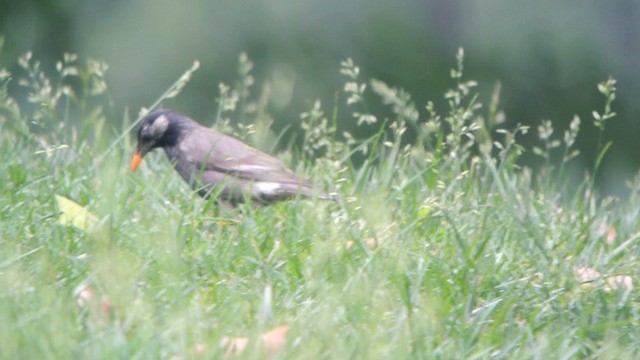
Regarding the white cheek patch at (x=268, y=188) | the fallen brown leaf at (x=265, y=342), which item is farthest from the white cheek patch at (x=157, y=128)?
the fallen brown leaf at (x=265, y=342)

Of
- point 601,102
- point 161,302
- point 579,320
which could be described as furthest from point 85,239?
point 601,102

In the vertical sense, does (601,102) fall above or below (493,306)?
below

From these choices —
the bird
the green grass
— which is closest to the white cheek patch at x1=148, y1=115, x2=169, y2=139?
the bird

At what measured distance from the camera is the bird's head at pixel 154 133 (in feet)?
19.7

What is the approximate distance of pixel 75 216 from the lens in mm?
4676

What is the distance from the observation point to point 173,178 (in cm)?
569

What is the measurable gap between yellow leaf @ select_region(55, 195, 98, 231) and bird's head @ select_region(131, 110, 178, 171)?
115cm

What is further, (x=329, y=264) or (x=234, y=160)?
(x=234, y=160)

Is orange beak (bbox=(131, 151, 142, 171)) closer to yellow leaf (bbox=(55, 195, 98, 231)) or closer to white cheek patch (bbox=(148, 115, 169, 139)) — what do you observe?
white cheek patch (bbox=(148, 115, 169, 139))

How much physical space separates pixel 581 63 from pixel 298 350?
14.1 feet

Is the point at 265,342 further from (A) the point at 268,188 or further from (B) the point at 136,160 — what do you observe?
(B) the point at 136,160

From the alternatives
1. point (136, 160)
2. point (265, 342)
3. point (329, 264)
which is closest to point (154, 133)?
point (136, 160)

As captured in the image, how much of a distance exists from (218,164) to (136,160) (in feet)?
1.17

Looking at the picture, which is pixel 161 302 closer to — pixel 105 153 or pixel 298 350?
pixel 298 350
